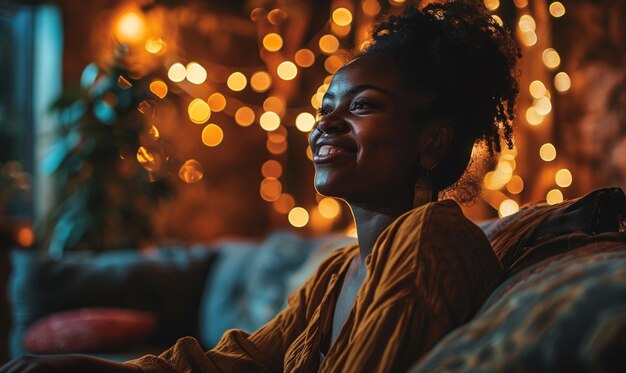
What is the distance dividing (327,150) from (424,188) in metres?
0.18

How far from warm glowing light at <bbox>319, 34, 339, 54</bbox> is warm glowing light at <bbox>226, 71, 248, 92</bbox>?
2.36ft

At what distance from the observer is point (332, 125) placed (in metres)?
1.36

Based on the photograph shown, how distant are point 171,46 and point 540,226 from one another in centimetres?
451

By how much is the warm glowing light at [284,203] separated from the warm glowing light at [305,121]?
2.21 ft

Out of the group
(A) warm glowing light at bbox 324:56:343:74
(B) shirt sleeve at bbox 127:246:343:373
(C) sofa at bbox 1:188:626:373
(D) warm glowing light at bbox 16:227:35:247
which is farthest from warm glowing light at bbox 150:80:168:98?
(B) shirt sleeve at bbox 127:246:343:373

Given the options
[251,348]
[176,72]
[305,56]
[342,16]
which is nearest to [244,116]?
[305,56]

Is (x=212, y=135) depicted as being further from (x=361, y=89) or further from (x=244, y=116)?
(x=361, y=89)

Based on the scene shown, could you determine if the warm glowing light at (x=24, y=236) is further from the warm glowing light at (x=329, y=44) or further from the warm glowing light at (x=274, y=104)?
the warm glowing light at (x=329, y=44)

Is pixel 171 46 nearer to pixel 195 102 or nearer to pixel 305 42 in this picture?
pixel 195 102

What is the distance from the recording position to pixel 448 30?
4.40 feet

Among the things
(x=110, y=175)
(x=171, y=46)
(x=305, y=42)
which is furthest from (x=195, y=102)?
(x=110, y=175)

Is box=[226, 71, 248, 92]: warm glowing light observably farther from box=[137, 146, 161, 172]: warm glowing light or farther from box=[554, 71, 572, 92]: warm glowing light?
box=[554, 71, 572, 92]: warm glowing light

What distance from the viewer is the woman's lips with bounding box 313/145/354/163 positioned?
133 cm

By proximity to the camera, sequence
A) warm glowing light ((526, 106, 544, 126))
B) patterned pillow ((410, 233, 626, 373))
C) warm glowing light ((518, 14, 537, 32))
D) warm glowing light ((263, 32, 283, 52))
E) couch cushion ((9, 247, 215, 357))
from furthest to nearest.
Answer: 1. warm glowing light ((263, 32, 283, 52))
2. warm glowing light ((526, 106, 544, 126))
3. couch cushion ((9, 247, 215, 357))
4. warm glowing light ((518, 14, 537, 32))
5. patterned pillow ((410, 233, 626, 373))
